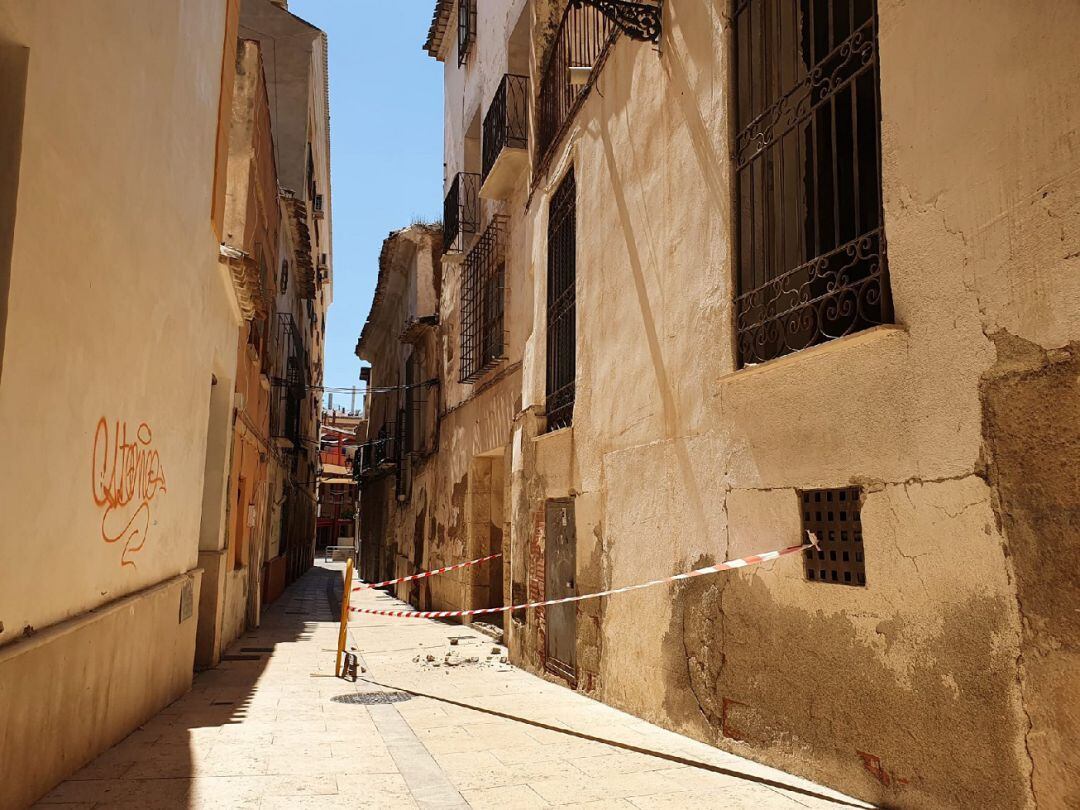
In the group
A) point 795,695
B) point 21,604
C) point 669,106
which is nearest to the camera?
point 21,604

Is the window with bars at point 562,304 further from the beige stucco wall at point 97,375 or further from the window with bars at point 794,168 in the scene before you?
the beige stucco wall at point 97,375

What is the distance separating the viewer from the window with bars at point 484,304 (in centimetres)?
1367

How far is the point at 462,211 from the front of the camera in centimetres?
1612

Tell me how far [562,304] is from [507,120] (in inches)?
190

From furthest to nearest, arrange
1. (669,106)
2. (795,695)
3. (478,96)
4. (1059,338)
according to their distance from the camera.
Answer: (478,96) < (669,106) < (795,695) < (1059,338)

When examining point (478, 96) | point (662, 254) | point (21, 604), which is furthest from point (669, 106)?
point (478, 96)

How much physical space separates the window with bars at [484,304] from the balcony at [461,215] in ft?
1.87

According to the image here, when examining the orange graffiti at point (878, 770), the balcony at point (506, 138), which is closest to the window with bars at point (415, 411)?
the balcony at point (506, 138)

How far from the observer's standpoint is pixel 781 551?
15.6 ft

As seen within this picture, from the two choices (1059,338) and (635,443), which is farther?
(635,443)

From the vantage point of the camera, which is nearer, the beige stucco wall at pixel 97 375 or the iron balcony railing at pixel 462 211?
the beige stucco wall at pixel 97 375

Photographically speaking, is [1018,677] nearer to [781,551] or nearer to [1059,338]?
[1059,338]

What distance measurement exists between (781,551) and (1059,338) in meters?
1.98

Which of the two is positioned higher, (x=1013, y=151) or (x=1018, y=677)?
(x=1013, y=151)
